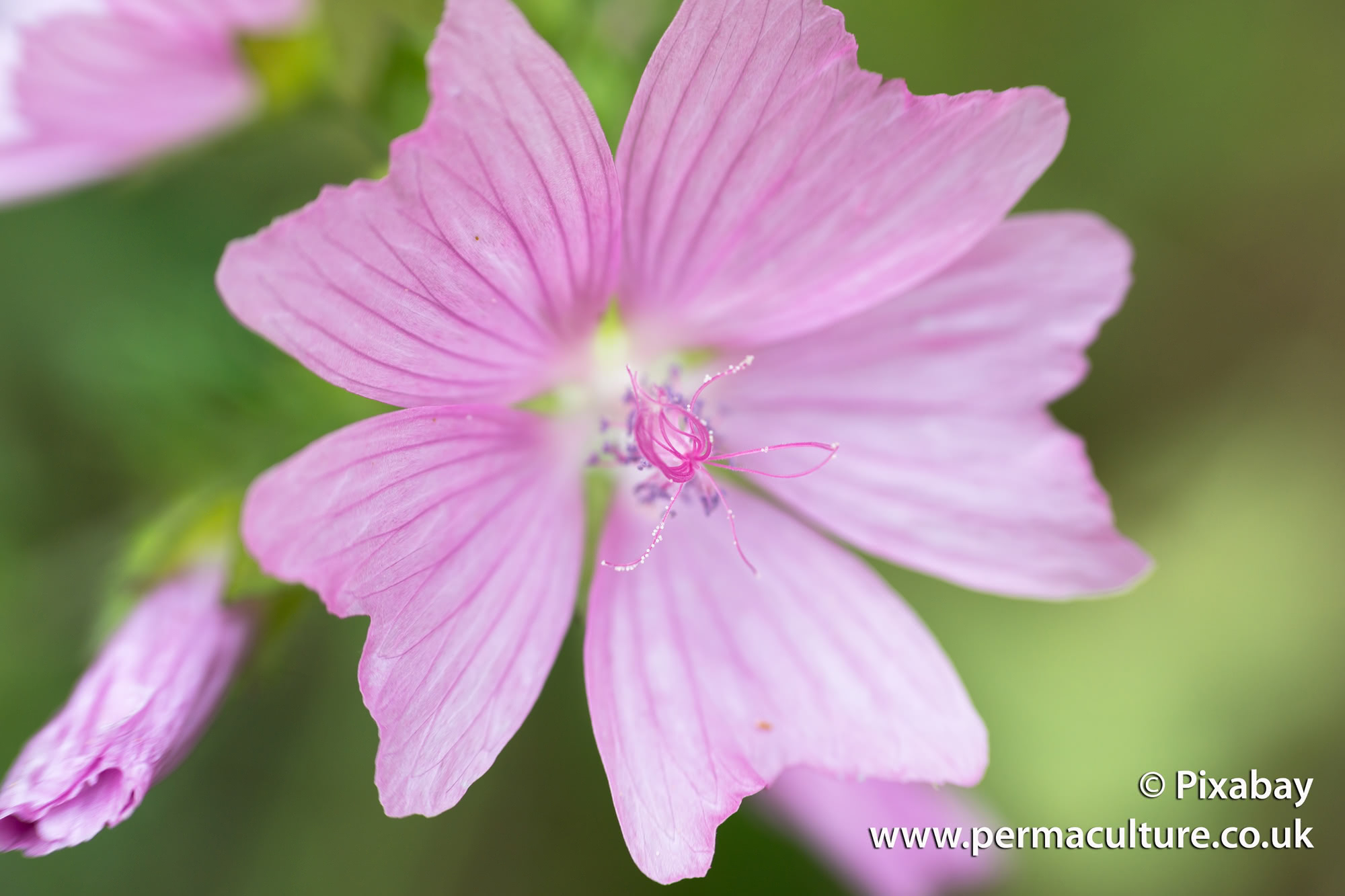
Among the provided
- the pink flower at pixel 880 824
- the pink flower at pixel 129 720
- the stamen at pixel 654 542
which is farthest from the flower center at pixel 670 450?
the pink flower at pixel 880 824

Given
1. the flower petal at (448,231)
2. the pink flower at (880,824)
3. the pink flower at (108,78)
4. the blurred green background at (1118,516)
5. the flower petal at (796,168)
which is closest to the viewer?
the flower petal at (448,231)

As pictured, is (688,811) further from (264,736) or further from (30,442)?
(30,442)

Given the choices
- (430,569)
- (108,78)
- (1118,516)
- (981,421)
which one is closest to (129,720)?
(430,569)

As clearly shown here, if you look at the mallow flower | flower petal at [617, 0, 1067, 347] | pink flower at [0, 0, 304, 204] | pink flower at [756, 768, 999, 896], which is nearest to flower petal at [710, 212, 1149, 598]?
the mallow flower

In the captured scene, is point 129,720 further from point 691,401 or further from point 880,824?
point 880,824

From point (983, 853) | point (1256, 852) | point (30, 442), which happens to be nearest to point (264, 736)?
point (30, 442)

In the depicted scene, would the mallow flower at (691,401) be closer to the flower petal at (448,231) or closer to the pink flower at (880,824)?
the flower petal at (448,231)
